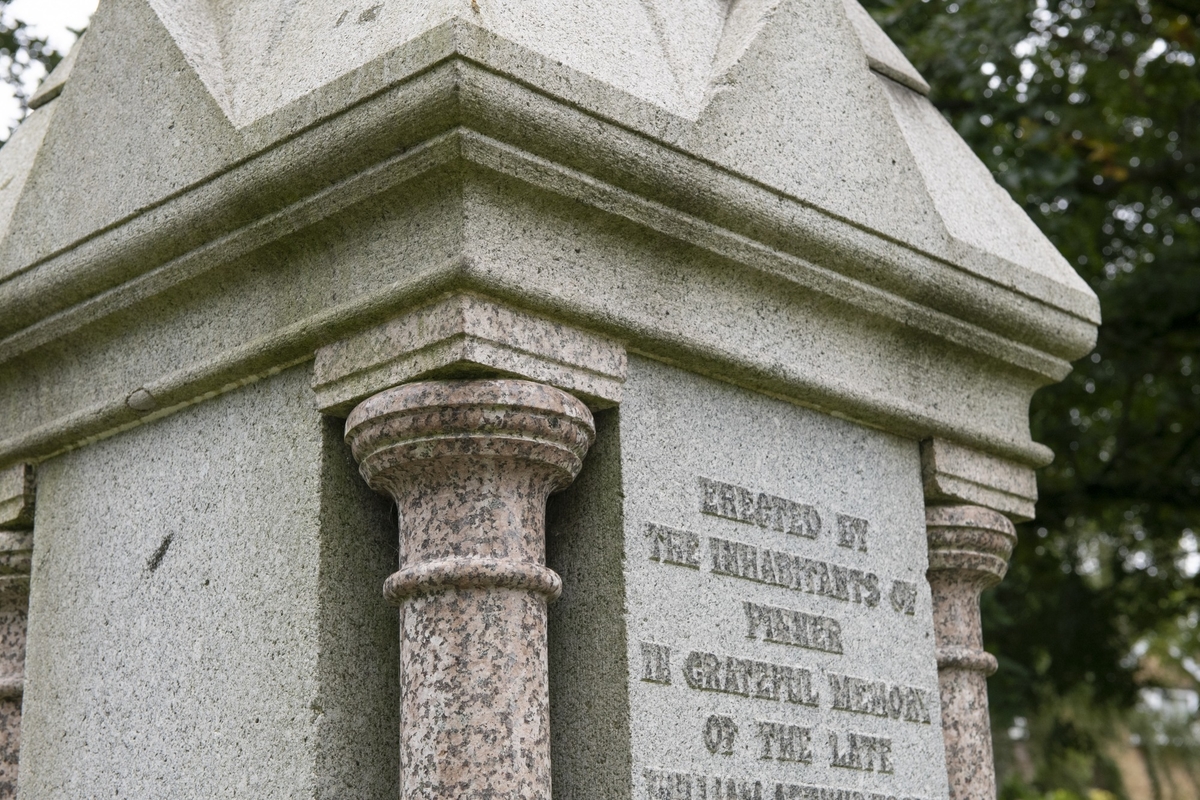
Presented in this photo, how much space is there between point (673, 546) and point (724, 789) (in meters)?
0.46

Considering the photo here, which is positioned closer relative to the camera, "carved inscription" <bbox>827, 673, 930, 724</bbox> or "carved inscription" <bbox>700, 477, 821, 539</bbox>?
"carved inscription" <bbox>700, 477, 821, 539</bbox>

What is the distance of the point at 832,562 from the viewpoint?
3.11 meters

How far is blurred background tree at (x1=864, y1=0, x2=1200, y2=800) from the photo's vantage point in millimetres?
6543

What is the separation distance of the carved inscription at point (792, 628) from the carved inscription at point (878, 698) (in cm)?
8

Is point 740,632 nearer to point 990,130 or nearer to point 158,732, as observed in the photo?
point 158,732

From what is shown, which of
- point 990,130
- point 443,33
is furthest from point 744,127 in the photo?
point 990,130

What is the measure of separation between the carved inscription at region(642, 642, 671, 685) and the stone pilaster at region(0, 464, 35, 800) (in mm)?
1512

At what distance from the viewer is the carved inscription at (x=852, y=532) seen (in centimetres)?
317

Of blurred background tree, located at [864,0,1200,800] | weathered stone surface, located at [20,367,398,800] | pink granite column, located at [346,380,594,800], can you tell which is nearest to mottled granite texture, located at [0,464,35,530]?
weathered stone surface, located at [20,367,398,800]

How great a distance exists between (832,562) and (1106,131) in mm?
5098

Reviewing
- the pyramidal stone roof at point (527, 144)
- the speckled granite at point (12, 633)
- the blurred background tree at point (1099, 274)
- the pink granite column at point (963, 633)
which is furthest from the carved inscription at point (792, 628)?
the blurred background tree at point (1099, 274)

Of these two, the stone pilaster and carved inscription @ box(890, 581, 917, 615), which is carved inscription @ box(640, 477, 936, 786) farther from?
the stone pilaster

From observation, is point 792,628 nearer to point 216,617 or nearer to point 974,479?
point 974,479

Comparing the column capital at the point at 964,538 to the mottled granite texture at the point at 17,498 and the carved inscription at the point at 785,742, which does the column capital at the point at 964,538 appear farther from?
the mottled granite texture at the point at 17,498
